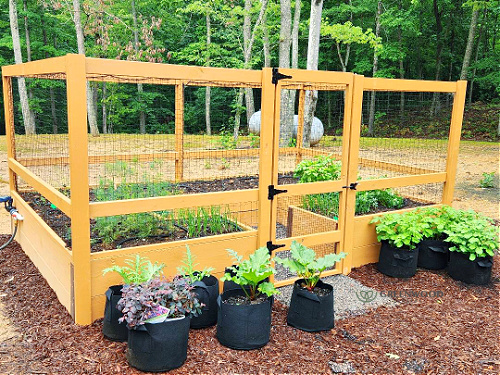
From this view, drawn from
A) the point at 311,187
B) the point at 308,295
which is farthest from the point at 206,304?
the point at 311,187

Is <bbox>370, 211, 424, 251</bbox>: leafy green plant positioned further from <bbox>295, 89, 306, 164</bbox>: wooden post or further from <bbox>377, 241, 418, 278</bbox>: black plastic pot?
<bbox>295, 89, 306, 164</bbox>: wooden post

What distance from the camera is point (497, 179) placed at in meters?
9.86

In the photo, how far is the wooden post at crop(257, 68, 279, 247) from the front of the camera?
3775 mm

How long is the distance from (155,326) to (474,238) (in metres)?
3.23

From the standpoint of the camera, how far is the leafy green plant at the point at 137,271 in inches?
123

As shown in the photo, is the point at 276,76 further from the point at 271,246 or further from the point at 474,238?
the point at 474,238

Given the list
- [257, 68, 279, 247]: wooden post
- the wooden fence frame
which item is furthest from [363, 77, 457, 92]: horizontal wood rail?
[257, 68, 279, 247]: wooden post

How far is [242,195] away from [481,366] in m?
2.18

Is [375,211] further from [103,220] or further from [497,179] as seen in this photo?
[497,179]

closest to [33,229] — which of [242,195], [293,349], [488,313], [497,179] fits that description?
[242,195]

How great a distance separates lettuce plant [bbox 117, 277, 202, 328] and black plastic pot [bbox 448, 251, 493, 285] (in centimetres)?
284

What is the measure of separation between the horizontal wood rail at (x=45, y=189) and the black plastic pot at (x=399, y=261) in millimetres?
3119

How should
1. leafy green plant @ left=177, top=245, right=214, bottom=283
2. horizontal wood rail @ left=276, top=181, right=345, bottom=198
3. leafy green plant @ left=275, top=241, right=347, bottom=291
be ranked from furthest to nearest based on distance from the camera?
horizontal wood rail @ left=276, top=181, right=345, bottom=198 → leafy green plant @ left=275, top=241, right=347, bottom=291 → leafy green plant @ left=177, top=245, right=214, bottom=283

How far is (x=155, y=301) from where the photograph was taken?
289 cm
